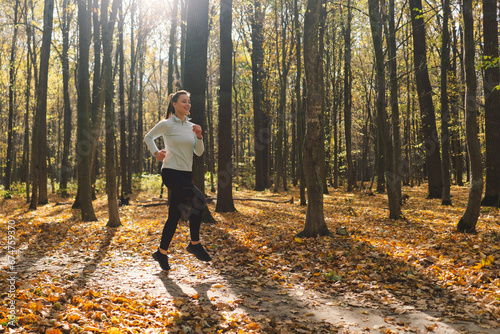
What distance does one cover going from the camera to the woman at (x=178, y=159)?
4.41 meters

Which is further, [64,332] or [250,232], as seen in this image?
[250,232]

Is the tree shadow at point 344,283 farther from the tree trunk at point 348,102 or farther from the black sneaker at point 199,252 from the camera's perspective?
the tree trunk at point 348,102

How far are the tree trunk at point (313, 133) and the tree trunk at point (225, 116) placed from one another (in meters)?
4.84

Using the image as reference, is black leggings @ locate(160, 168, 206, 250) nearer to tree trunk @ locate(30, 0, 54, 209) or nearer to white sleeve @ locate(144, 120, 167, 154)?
white sleeve @ locate(144, 120, 167, 154)

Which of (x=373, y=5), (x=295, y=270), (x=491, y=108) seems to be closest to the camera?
(x=295, y=270)

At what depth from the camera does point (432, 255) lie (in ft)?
17.7

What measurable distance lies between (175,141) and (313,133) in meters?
3.25

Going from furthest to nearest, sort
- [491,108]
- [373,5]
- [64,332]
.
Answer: [491,108] → [373,5] → [64,332]

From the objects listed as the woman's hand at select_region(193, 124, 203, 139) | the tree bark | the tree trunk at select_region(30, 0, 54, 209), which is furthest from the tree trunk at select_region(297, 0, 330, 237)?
the tree trunk at select_region(30, 0, 54, 209)

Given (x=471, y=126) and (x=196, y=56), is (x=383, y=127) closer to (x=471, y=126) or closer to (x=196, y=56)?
(x=471, y=126)

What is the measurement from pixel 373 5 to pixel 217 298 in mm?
9798

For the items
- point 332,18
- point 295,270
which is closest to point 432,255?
point 295,270

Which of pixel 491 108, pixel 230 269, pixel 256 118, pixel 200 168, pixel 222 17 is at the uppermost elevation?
pixel 222 17

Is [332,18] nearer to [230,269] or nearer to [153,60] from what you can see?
[153,60]
